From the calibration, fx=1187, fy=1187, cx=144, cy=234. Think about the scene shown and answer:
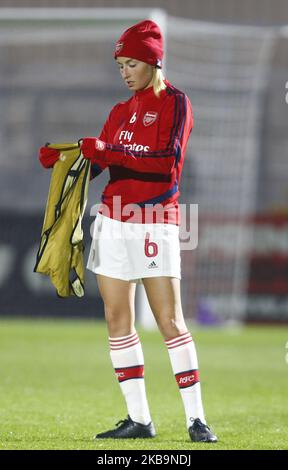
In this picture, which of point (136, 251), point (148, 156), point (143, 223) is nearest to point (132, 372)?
point (136, 251)

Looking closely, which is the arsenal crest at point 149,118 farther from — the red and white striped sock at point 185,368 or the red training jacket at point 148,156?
the red and white striped sock at point 185,368

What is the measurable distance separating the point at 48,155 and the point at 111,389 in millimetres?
3130

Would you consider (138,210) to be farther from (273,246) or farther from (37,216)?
(273,246)

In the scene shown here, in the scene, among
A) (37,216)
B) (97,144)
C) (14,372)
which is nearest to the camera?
(97,144)

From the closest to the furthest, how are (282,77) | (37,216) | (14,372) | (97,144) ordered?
(97,144) → (14,372) → (37,216) → (282,77)

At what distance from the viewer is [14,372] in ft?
31.4

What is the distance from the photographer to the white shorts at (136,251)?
563cm

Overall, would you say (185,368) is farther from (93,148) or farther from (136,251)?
(93,148)

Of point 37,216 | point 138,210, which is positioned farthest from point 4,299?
point 138,210

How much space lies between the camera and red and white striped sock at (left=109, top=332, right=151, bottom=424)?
5789 millimetres

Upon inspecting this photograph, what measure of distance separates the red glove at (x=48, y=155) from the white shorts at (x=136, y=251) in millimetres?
416

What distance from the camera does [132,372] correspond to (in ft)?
19.0

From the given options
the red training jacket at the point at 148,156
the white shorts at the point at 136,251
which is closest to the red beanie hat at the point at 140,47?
the red training jacket at the point at 148,156
